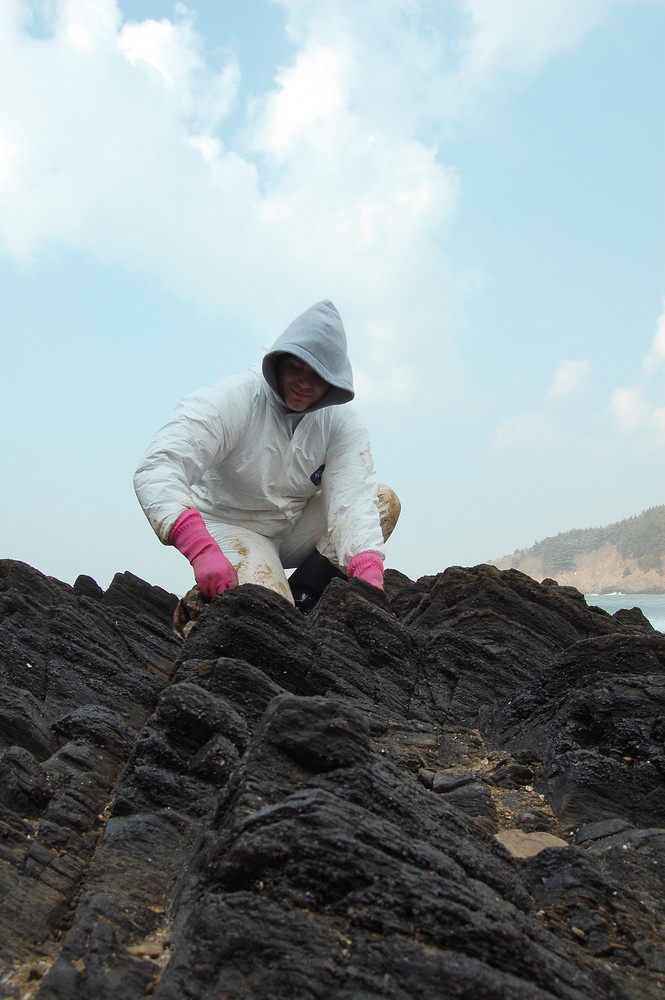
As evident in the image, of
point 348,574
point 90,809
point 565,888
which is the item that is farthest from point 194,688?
point 348,574

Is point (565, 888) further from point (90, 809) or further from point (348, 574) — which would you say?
point (348, 574)

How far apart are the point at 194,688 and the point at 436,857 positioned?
1.68 metres

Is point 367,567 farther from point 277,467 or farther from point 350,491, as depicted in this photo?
point 277,467

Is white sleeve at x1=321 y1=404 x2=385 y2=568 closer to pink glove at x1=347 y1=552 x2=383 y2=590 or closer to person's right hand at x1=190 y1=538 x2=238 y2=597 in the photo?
pink glove at x1=347 y1=552 x2=383 y2=590

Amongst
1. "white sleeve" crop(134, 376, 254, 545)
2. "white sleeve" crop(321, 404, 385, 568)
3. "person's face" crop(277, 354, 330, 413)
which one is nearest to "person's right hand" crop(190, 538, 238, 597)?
"white sleeve" crop(134, 376, 254, 545)

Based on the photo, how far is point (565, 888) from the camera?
2990mm

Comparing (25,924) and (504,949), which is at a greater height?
(504,949)

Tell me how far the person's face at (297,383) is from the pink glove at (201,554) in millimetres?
1854

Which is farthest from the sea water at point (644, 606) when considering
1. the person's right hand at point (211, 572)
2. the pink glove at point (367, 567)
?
the person's right hand at point (211, 572)

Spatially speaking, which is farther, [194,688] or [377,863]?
[194,688]

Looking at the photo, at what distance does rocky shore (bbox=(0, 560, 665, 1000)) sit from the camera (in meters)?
2.34

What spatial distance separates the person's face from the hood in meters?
0.07

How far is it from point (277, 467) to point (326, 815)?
19.5ft

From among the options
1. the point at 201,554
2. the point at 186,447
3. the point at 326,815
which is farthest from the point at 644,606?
the point at 326,815
